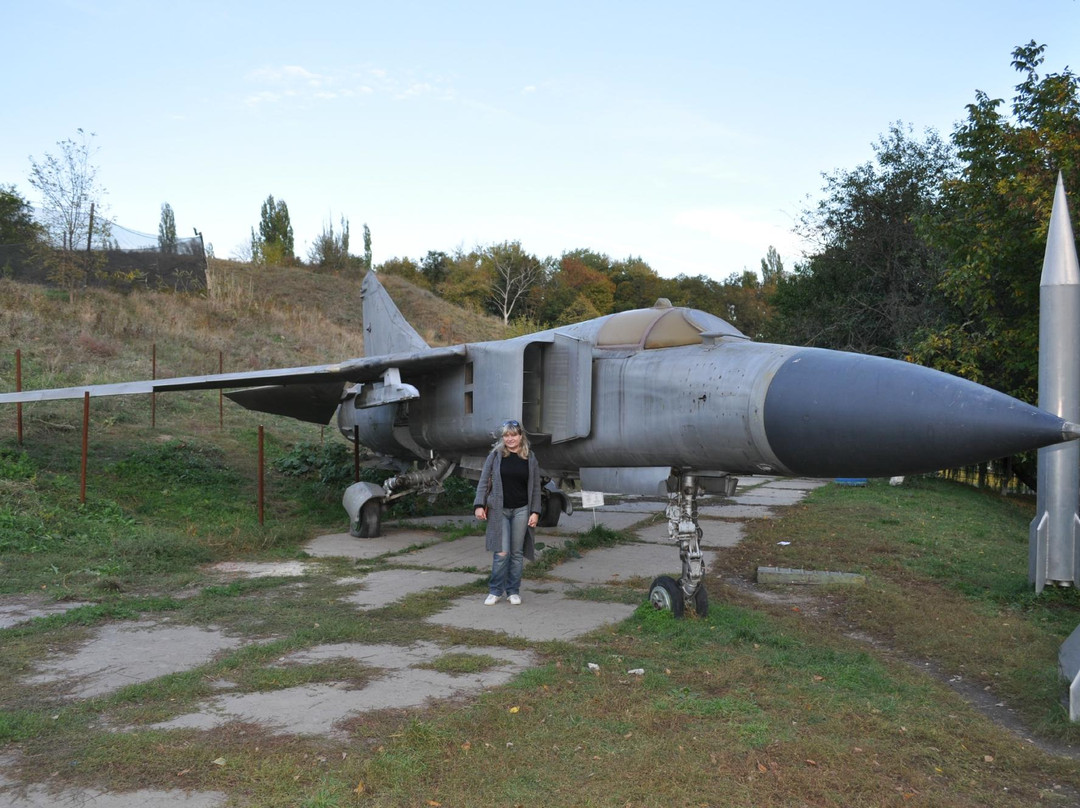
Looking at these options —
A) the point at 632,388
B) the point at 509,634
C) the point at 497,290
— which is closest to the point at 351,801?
the point at 509,634

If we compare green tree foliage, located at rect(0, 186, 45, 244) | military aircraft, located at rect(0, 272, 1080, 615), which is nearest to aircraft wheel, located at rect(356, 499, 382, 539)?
military aircraft, located at rect(0, 272, 1080, 615)

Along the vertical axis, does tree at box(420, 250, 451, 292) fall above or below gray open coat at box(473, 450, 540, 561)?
above

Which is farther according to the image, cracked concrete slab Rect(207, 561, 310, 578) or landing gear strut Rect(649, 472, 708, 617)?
cracked concrete slab Rect(207, 561, 310, 578)

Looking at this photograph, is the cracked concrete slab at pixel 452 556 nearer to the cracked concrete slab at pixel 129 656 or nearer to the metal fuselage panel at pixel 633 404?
the metal fuselage panel at pixel 633 404

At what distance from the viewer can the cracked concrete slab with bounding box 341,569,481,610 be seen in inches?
290

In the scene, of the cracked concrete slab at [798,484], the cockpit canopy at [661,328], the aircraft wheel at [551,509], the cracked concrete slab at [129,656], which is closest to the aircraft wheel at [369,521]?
the aircraft wheel at [551,509]

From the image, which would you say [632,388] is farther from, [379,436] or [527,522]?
[379,436]

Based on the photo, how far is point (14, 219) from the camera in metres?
30.1

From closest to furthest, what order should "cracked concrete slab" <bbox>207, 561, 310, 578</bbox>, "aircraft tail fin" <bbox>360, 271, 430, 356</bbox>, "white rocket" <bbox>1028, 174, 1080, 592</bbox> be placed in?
"white rocket" <bbox>1028, 174, 1080, 592</bbox>, "cracked concrete slab" <bbox>207, 561, 310, 578</bbox>, "aircraft tail fin" <bbox>360, 271, 430, 356</bbox>

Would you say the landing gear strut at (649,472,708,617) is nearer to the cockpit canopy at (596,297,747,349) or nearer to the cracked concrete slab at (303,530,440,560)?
the cockpit canopy at (596,297,747,349)

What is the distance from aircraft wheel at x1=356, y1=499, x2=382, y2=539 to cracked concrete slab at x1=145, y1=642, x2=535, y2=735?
4.92 meters

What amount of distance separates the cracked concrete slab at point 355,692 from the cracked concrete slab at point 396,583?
148cm

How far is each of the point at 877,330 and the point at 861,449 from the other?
65.5ft

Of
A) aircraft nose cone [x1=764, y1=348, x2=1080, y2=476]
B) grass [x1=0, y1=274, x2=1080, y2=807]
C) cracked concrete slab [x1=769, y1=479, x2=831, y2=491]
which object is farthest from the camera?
cracked concrete slab [x1=769, y1=479, x2=831, y2=491]
